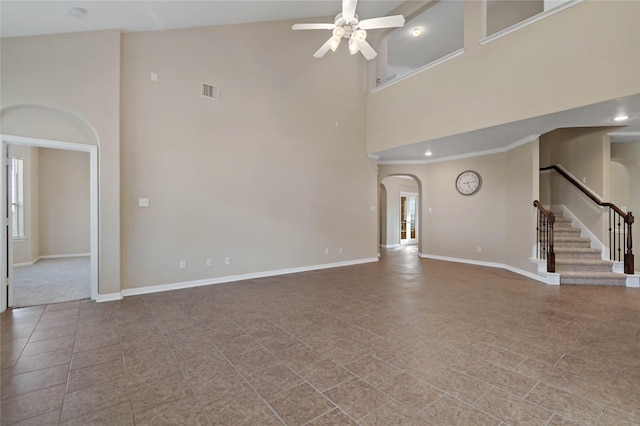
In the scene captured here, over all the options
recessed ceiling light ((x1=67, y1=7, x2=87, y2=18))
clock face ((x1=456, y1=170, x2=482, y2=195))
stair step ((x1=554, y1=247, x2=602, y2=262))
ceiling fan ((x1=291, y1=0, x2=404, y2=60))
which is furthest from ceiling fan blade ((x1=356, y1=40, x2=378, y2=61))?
stair step ((x1=554, y1=247, x2=602, y2=262))

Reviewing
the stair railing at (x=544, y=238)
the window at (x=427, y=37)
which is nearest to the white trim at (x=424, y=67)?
the window at (x=427, y=37)

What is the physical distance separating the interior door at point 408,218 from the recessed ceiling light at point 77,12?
9779 millimetres

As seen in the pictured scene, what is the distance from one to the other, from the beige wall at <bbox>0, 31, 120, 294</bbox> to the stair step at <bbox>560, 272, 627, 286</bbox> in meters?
7.11

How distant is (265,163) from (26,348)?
3937 millimetres

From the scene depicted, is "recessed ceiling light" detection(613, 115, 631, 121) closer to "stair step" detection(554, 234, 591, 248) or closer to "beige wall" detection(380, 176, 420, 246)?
"stair step" detection(554, 234, 591, 248)

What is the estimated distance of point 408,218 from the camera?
1163 cm

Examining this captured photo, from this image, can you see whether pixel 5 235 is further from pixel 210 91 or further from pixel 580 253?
pixel 580 253

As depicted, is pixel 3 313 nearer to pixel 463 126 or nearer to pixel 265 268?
pixel 265 268

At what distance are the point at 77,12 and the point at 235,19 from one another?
7.40 feet

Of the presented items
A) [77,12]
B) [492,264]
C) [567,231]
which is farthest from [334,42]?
[567,231]

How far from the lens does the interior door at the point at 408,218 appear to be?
11263 millimetres

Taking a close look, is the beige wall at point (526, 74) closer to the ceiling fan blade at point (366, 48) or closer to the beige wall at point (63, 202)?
the ceiling fan blade at point (366, 48)

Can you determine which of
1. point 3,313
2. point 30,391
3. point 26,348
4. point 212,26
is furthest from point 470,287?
point 3,313

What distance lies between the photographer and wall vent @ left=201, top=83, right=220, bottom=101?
191 inches
